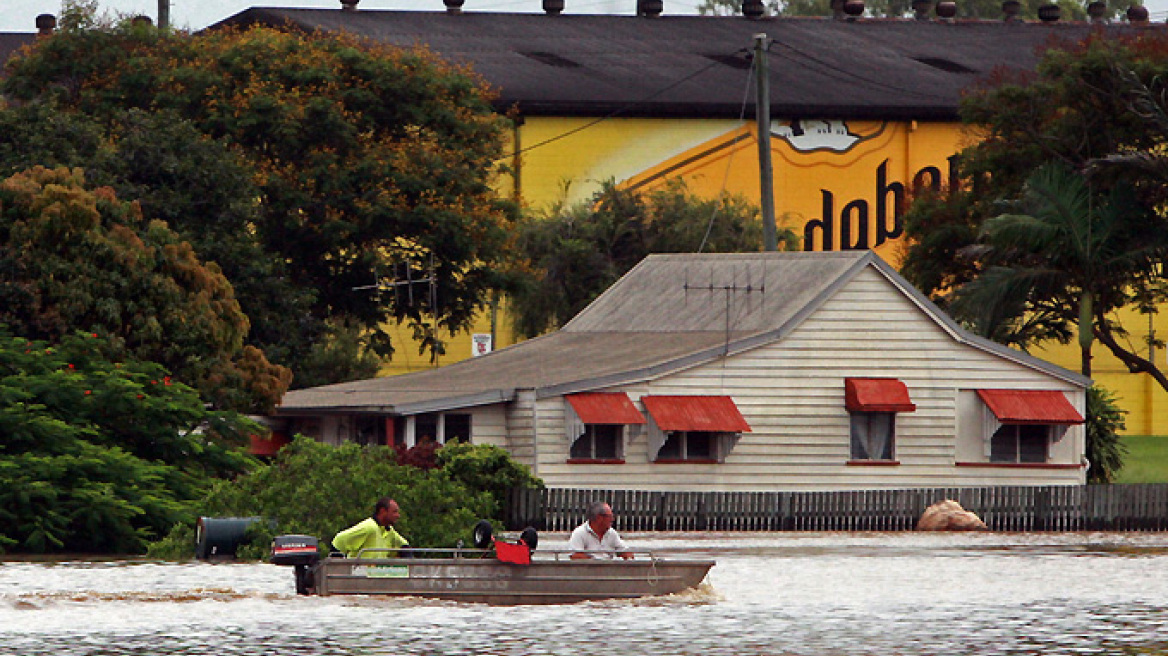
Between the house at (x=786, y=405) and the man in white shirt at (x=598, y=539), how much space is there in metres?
17.7

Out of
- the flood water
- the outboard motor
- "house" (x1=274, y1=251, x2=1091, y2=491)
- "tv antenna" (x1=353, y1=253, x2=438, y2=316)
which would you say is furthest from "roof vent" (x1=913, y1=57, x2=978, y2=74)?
the outboard motor

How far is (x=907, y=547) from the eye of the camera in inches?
1801

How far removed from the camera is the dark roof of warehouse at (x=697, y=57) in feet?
272

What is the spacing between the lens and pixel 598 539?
3312 centimetres

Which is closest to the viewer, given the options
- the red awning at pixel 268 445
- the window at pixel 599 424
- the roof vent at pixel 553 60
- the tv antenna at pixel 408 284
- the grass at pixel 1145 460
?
the window at pixel 599 424

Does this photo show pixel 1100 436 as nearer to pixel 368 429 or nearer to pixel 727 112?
pixel 368 429

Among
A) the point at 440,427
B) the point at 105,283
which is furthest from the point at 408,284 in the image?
the point at 105,283

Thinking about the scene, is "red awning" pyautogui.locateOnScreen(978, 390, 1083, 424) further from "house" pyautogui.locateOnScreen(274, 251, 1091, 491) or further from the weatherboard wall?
the weatherboard wall

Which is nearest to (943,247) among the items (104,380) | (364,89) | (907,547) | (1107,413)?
(1107,413)

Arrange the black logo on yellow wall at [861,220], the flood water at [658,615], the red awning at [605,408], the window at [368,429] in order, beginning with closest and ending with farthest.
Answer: the flood water at [658,615], the red awning at [605,408], the window at [368,429], the black logo on yellow wall at [861,220]

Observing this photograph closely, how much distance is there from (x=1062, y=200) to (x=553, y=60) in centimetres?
3130

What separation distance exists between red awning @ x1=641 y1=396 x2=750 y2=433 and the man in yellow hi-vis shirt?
19169 millimetres

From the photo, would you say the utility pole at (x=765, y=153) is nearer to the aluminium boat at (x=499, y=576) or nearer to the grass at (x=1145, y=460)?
the grass at (x=1145, y=460)

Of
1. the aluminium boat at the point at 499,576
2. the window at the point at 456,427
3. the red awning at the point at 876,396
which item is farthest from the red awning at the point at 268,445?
the aluminium boat at the point at 499,576
